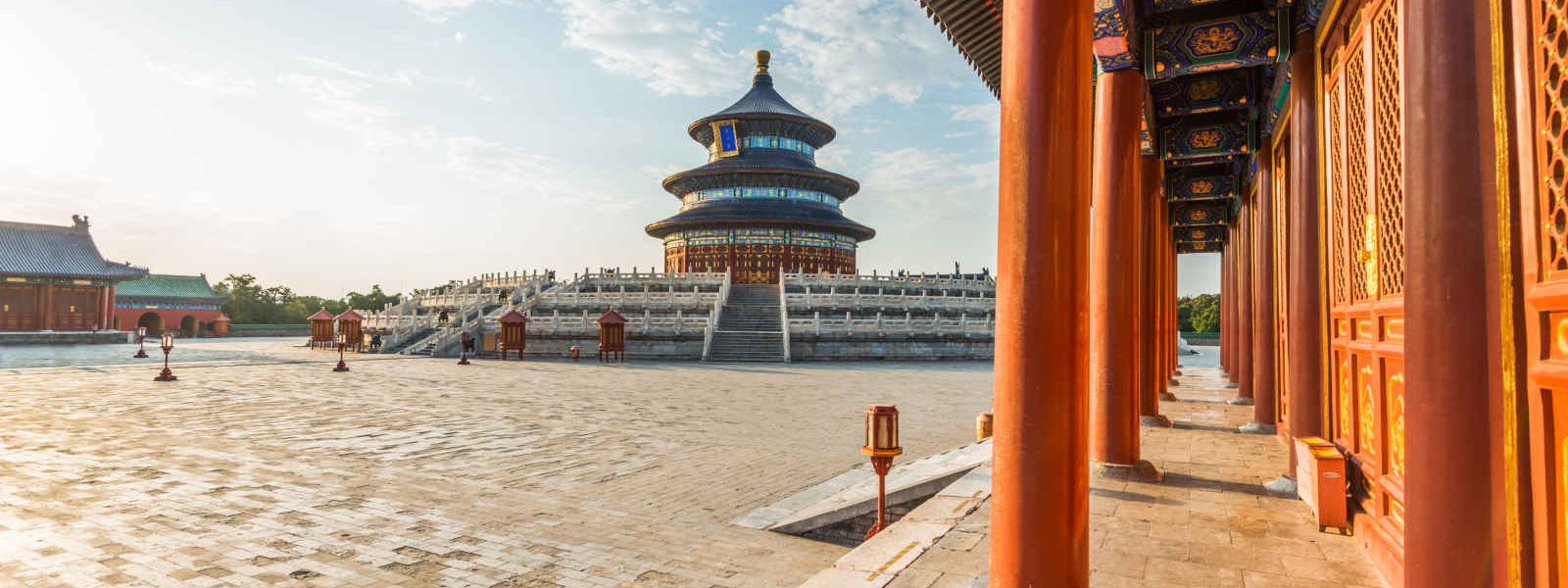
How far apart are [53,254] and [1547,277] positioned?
173ft

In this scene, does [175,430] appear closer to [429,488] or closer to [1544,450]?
[429,488]

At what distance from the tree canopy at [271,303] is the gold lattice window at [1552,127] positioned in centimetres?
6628

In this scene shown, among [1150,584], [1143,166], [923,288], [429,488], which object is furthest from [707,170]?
[1150,584]

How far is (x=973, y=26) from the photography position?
693 cm

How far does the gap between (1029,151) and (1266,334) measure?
24.6 feet

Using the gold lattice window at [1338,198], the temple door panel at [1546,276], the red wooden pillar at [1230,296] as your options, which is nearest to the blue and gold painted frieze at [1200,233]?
the red wooden pillar at [1230,296]

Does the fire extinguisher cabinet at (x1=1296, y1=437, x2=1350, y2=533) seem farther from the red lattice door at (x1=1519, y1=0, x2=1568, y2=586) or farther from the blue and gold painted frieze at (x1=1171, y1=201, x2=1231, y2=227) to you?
the blue and gold painted frieze at (x1=1171, y1=201, x2=1231, y2=227)

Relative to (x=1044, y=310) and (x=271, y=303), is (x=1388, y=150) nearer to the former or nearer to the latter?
(x=1044, y=310)

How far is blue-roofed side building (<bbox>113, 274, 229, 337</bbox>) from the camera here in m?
50.0

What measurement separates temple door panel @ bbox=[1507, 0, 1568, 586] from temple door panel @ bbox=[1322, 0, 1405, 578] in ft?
4.08

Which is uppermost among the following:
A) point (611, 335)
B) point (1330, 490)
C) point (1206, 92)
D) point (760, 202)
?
point (760, 202)

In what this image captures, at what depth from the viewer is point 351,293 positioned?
6650 centimetres

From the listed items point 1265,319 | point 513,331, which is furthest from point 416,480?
point 513,331

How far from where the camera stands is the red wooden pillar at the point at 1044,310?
3381 millimetres
